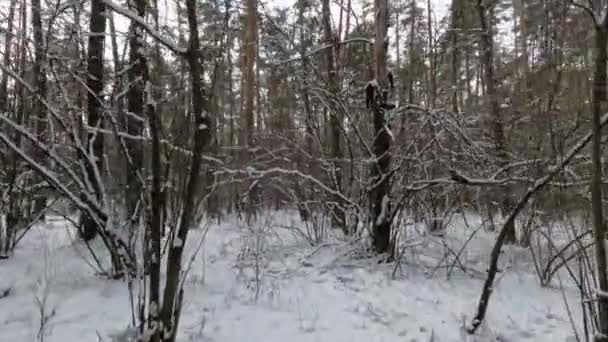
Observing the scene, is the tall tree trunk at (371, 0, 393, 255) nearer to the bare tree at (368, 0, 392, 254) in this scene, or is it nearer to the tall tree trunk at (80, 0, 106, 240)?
the bare tree at (368, 0, 392, 254)

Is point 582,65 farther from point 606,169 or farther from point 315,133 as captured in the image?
point 315,133

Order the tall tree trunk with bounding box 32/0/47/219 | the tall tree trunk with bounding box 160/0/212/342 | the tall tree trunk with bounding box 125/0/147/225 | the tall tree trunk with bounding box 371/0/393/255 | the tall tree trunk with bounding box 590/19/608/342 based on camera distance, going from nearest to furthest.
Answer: the tall tree trunk with bounding box 590/19/608/342
the tall tree trunk with bounding box 160/0/212/342
the tall tree trunk with bounding box 125/0/147/225
the tall tree trunk with bounding box 32/0/47/219
the tall tree trunk with bounding box 371/0/393/255

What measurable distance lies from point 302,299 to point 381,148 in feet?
6.57

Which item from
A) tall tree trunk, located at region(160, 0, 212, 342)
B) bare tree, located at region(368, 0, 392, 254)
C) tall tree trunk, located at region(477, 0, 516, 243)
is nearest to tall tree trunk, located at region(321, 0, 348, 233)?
bare tree, located at region(368, 0, 392, 254)

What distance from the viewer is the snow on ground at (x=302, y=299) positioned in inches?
104

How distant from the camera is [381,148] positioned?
15.0 ft

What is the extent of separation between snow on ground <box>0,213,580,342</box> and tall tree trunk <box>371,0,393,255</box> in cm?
31

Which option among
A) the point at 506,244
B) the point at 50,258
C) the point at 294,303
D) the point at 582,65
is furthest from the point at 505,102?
the point at 50,258

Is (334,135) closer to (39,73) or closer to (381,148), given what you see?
(381,148)

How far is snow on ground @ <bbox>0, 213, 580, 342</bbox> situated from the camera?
2648 millimetres

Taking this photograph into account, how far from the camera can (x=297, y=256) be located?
15.5 feet

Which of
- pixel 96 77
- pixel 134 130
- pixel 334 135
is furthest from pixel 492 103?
pixel 96 77

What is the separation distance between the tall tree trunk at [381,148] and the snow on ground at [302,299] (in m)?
0.31

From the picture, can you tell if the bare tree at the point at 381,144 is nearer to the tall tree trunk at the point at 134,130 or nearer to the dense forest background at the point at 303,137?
the dense forest background at the point at 303,137
